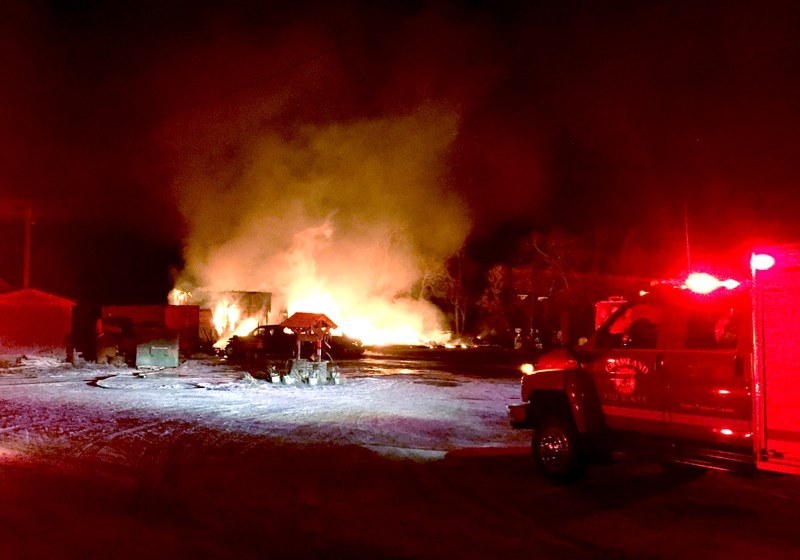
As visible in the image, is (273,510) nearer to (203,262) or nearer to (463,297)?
(203,262)

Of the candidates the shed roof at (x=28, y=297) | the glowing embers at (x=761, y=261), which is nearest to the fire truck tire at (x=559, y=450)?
the glowing embers at (x=761, y=261)

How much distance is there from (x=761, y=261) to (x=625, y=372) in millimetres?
1887

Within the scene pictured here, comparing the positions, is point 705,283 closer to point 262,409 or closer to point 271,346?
point 262,409

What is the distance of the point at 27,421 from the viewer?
37.9 ft

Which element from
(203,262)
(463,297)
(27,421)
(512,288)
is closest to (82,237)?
(203,262)

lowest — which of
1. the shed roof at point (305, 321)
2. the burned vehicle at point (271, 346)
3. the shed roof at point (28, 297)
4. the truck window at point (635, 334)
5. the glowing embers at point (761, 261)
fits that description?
the burned vehicle at point (271, 346)

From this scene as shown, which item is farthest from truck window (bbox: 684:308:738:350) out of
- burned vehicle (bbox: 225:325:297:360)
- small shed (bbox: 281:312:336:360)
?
burned vehicle (bbox: 225:325:297:360)

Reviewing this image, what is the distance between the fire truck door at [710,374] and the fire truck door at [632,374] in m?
0.15

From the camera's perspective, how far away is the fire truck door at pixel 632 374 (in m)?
6.79

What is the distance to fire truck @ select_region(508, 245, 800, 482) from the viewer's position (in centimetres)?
554

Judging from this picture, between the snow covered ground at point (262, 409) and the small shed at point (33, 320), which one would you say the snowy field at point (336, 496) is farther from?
the small shed at point (33, 320)

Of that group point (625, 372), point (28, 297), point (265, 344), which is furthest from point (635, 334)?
point (28, 297)

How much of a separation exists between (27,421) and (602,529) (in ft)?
32.3

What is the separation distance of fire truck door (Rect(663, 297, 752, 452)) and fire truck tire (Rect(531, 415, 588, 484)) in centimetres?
117
